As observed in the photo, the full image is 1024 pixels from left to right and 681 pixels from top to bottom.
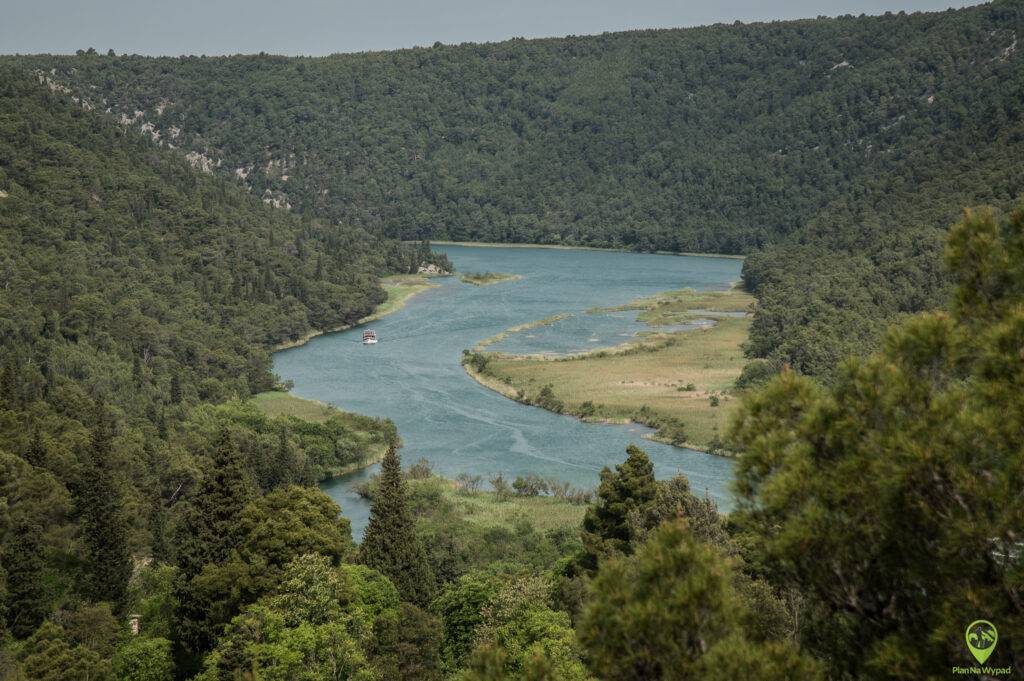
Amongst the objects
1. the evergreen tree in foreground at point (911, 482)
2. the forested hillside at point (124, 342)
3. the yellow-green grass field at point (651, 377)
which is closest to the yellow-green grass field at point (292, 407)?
the forested hillside at point (124, 342)

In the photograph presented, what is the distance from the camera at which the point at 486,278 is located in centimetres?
18300

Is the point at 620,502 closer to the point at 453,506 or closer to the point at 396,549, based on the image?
the point at 396,549

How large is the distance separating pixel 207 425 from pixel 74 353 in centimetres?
1565

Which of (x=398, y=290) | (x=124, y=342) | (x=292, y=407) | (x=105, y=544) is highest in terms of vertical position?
(x=105, y=544)

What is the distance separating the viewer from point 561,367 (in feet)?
357

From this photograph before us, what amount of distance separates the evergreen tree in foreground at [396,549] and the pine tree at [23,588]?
11602mm

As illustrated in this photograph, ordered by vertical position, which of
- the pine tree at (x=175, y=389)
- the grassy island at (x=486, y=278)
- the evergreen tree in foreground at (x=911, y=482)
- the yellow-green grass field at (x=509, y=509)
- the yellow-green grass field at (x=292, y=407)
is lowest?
the yellow-green grass field at (x=292, y=407)

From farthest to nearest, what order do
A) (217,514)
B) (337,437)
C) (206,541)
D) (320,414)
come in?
(320,414), (337,437), (217,514), (206,541)

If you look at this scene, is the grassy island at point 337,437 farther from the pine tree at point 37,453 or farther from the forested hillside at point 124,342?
the pine tree at point 37,453

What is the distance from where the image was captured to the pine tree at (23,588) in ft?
138

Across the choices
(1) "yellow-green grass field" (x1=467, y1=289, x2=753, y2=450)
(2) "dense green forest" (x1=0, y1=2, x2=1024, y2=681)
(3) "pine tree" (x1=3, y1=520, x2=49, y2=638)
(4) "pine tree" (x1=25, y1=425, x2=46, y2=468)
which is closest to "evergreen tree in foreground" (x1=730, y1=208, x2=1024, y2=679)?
(2) "dense green forest" (x1=0, y1=2, x2=1024, y2=681)

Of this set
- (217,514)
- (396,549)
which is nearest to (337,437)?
(396,549)

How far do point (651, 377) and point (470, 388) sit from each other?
15716 millimetres

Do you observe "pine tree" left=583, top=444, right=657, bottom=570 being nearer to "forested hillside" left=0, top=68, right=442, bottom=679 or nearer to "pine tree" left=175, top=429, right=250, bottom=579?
"pine tree" left=175, top=429, right=250, bottom=579
